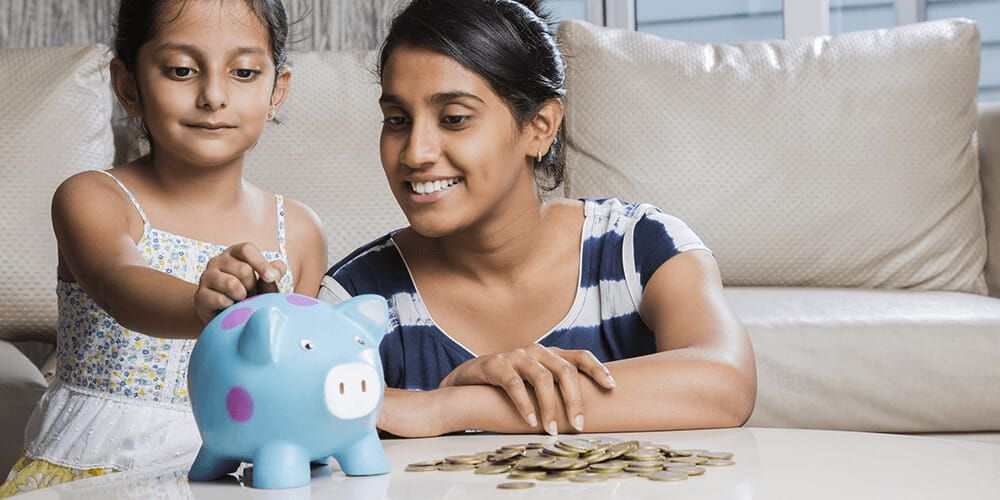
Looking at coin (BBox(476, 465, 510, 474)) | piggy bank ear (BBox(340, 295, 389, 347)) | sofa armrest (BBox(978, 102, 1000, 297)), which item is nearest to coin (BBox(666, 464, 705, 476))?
coin (BBox(476, 465, 510, 474))

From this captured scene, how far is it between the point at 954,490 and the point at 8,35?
9.40ft

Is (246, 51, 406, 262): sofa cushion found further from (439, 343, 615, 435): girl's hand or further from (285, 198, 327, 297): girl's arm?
(439, 343, 615, 435): girl's hand

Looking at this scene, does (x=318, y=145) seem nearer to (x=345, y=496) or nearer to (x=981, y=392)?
(x=981, y=392)

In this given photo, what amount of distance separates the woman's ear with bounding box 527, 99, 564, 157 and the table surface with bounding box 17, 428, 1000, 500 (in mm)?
610

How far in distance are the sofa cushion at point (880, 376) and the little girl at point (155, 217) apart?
0.91 m

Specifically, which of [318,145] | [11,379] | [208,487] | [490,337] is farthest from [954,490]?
[318,145]

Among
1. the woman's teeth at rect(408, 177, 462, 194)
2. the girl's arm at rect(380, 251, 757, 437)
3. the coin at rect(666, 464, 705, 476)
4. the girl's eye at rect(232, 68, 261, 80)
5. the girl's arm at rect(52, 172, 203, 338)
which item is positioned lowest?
the girl's arm at rect(380, 251, 757, 437)

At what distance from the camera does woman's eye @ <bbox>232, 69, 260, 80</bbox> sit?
139 cm

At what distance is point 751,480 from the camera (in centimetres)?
73

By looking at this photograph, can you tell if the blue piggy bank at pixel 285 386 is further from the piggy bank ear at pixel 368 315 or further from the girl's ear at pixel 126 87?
the girl's ear at pixel 126 87

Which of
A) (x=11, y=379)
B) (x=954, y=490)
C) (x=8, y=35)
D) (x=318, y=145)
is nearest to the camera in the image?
(x=954, y=490)

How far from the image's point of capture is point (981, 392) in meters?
1.98

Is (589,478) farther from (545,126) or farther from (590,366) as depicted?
(545,126)

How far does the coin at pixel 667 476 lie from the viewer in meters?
0.73
